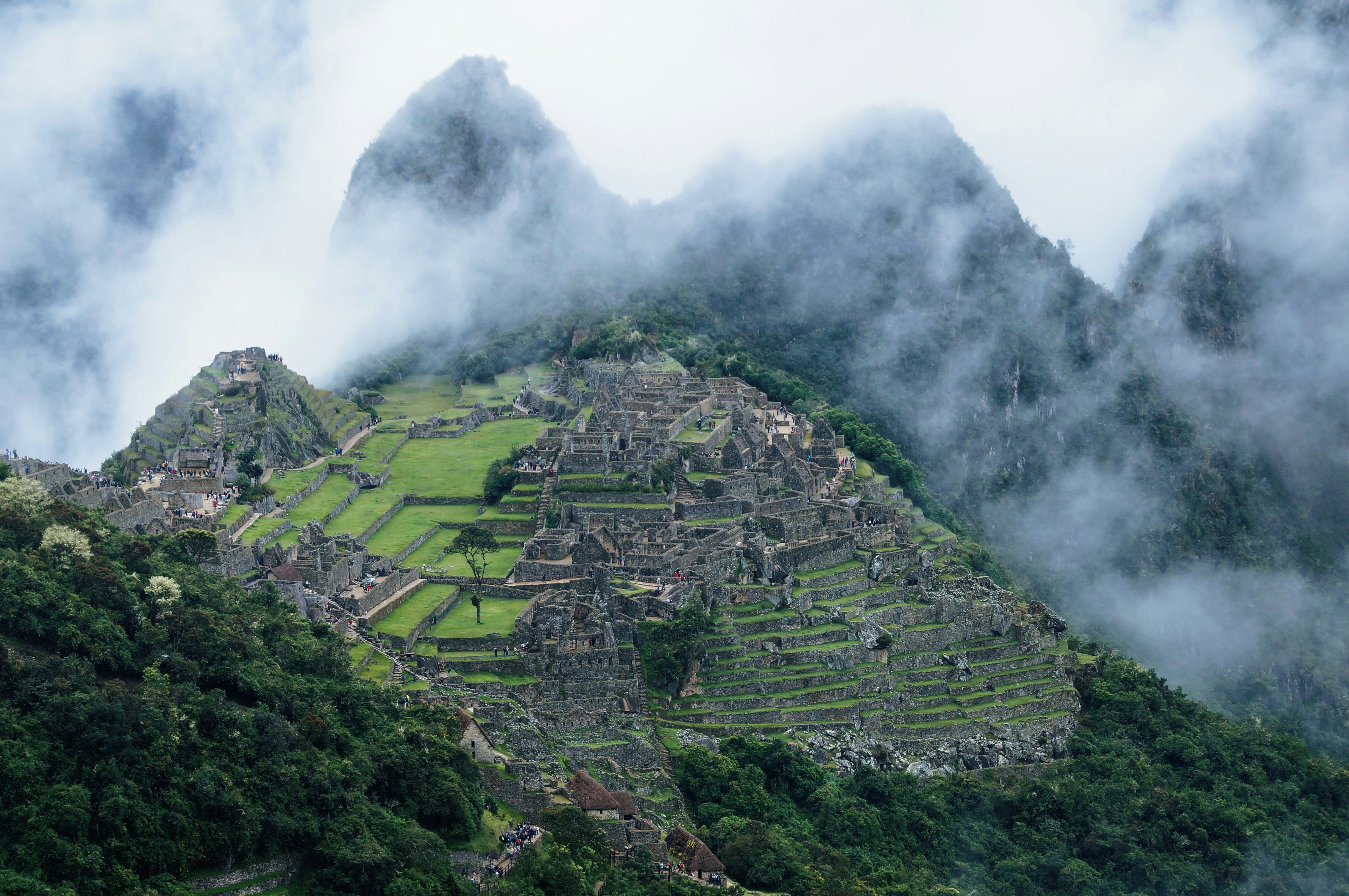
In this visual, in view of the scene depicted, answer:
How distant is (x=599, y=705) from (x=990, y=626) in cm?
2054

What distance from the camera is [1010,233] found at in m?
142

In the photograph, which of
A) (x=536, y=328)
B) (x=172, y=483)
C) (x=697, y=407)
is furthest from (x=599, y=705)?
(x=536, y=328)

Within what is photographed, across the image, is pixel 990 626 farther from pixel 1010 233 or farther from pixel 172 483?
pixel 1010 233

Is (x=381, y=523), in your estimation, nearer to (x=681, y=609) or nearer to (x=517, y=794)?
(x=681, y=609)

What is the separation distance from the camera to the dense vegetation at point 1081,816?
48.4 meters

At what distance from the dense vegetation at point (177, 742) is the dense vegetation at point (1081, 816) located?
10380mm

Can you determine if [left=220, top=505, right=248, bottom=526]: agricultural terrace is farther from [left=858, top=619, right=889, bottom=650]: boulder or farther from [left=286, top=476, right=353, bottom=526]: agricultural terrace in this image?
[left=858, top=619, right=889, bottom=650]: boulder

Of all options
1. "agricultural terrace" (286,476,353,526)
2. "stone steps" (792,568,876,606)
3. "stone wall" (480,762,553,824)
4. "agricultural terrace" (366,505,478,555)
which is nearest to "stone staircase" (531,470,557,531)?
"agricultural terrace" (366,505,478,555)

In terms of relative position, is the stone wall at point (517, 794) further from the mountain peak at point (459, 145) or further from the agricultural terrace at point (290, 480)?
the mountain peak at point (459, 145)

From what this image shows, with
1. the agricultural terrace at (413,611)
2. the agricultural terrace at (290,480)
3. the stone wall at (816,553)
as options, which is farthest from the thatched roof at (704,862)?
the agricultural terrace at (290,480)

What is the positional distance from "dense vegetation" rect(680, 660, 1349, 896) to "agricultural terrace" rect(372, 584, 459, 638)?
34.5 feet

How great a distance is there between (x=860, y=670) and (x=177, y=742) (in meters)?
27.6

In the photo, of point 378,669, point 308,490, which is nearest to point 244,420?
point 308,490

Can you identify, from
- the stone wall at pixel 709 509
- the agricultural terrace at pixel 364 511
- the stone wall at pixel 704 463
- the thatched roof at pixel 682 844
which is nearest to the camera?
the thatched roof at pixel 682 844
